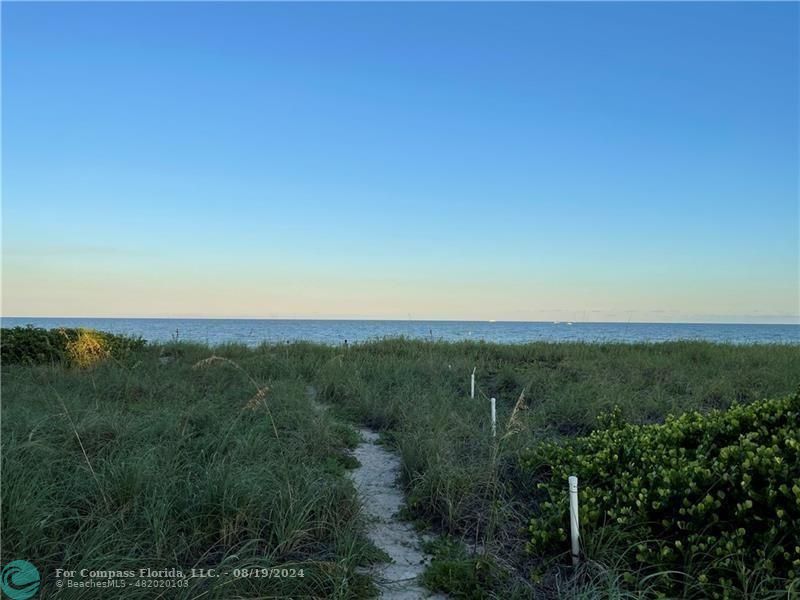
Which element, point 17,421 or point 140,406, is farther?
point 140,406

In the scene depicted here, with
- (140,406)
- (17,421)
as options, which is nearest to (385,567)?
(17,421)

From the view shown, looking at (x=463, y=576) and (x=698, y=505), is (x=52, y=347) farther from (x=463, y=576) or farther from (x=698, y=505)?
(x=698, y=505)

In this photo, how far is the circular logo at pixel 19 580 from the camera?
2.76 m

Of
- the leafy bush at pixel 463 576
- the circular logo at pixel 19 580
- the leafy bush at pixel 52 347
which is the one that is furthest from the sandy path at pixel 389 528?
the leafy bush at pixel 52 347

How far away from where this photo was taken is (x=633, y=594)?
9.18ft

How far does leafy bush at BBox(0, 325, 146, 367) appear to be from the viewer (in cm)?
1130

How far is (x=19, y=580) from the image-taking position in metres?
2.84

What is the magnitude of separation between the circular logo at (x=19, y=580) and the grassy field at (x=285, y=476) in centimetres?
8

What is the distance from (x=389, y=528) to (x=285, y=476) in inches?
40.2

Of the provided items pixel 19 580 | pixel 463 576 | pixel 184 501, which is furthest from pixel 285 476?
pixel 19 580

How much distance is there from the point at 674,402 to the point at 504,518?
497 cm

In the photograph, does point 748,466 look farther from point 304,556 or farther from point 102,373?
point 102,373

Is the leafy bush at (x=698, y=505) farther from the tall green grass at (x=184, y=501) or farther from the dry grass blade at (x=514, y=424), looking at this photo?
the tall green grass at (x=184, y=501)

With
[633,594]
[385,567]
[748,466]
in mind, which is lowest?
[385,567]
